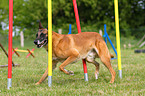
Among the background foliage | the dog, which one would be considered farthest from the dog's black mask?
the background foliage

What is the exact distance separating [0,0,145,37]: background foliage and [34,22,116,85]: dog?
24.1 m

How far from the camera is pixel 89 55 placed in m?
5.73

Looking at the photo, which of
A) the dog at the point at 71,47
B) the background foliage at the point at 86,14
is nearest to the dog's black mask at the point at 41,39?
the dog at the point at 71,47

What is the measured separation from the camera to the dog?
5125 millimetres

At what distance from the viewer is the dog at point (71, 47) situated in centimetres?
512

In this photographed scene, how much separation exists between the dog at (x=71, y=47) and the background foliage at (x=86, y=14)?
951 inches

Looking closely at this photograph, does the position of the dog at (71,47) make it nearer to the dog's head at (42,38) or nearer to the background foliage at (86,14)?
the dog's head at (42,38)

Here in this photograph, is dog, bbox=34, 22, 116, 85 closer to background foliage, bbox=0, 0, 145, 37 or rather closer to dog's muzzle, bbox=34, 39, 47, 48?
dog's muzzle, bbox=34, 39, 47, 48

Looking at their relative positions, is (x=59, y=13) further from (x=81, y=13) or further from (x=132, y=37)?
(x=132, y=37)

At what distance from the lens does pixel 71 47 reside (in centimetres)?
526

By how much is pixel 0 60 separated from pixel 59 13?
74.0ft

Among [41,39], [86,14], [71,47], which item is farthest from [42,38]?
[86,14]

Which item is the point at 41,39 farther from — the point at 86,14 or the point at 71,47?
the point at 86,14

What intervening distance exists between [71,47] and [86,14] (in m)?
27.3
